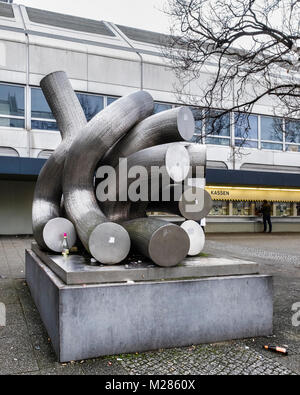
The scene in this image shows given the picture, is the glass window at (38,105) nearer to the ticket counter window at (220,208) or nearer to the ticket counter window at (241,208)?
the ticket counter window at (220,208)

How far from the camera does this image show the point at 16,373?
3201 millimetres

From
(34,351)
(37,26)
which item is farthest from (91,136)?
(37,26)

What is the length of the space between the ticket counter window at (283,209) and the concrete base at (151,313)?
1818cm

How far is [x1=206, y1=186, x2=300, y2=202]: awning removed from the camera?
19.7 meters

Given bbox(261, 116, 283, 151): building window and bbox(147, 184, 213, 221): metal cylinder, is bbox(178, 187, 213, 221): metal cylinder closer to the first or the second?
bbox(147, 184, 213, 221): metal cylinder

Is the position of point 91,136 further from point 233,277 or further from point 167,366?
point 167,366

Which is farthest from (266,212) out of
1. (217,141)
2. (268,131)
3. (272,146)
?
(268,131)

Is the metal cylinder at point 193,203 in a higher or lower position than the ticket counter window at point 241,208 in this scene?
higher

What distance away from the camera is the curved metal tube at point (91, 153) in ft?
16.2

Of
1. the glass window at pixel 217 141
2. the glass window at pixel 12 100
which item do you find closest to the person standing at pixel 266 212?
the glass window at pixel 217 141

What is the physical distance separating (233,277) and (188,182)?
1.44 meters

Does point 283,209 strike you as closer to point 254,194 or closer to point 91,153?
point 254,194
